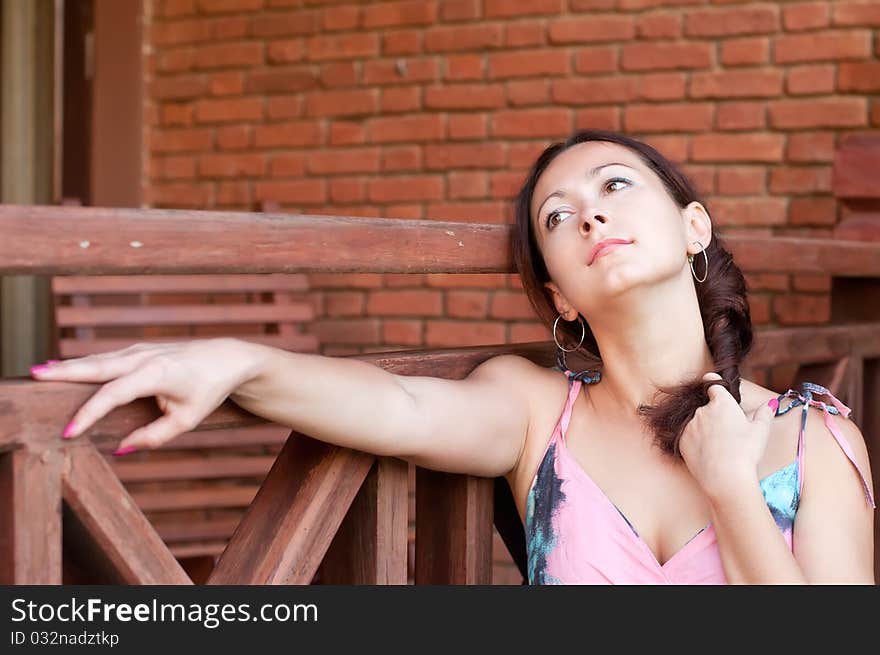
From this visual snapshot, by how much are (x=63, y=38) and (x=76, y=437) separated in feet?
13.2

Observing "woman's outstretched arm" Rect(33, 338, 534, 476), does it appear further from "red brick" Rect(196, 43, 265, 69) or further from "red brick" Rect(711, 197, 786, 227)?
"red brick" Rect(196, 43, 265, 69)

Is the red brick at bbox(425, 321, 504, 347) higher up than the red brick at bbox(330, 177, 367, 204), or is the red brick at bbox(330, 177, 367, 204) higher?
the red brick at bbox(330, 177, 367, 204)

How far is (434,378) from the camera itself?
5.50 ft

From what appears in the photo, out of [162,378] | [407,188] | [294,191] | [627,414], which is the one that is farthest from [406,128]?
[162,378]

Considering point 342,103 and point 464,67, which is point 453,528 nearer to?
point 464,67

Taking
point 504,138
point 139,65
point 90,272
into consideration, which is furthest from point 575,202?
point 139,65

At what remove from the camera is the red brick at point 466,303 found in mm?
4164

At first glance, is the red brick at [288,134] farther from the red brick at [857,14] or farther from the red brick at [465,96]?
the red brick at [857,14]

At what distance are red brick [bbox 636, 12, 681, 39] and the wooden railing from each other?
181 cm

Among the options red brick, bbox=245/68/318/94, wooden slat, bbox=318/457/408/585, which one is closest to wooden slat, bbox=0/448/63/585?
wooden slat, bbox=318/457/408/585

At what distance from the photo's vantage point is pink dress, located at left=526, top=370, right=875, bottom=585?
5.39ft

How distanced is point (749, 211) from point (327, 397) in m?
2.53

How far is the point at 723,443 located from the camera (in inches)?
64.2

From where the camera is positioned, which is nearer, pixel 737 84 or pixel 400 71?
pixel 737 84
